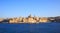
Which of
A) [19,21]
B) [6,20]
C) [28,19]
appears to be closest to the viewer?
[28,19]

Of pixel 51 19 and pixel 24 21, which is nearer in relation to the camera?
pixel 24 21

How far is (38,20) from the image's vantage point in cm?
12244

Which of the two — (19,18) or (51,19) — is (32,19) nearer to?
(19,18)

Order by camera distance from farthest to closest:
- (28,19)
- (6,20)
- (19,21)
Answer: (6,20) < (19,21) < (28,19)

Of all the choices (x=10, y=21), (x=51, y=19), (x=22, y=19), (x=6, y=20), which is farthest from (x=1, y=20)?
(x=51, y=19)

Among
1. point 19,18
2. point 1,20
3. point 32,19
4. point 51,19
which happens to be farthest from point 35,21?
point 1,20

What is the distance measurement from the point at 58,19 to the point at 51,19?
570 cm

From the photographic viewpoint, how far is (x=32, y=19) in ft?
380

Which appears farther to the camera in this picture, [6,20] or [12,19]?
→ [6,20]

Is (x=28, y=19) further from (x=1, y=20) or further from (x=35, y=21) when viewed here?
(x=1, y=20)

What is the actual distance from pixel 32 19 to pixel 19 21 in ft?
35.9

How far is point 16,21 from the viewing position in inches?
4803

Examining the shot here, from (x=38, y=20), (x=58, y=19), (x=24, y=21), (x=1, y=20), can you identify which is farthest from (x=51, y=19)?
(x=1, y=20)

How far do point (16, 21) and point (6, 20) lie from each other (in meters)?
19.0
